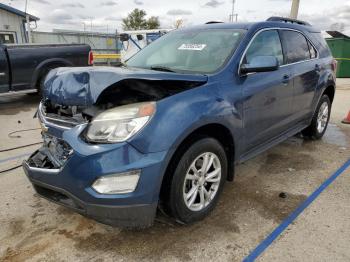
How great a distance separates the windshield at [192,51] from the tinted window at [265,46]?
0.18 meters

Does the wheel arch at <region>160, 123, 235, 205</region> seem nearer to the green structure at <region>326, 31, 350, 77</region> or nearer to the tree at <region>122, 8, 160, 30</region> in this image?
the green structure at <region>326, 31, 350, 77</region>

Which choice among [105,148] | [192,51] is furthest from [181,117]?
[192,51]

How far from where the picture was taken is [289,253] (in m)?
2.56

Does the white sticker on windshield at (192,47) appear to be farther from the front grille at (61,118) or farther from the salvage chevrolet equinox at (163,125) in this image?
the front grille at (61,118)

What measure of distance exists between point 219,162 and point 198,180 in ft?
0.98

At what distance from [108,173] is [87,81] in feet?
2.63

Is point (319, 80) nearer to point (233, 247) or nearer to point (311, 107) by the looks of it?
point (311, 107)

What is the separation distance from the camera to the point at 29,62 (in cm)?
848

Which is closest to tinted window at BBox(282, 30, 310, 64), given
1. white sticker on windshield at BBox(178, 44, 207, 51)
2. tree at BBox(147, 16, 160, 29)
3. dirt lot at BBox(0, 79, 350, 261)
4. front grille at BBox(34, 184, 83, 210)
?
white sticker on windshield at BBox(178, 44, 207, 51)

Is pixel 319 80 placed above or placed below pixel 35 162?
above

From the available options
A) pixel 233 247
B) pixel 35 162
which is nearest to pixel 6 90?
pixel 35 162

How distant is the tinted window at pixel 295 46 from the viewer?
4.11 metres

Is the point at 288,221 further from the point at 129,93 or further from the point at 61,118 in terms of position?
the point at 61,118

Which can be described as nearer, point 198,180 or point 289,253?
point 289,253
